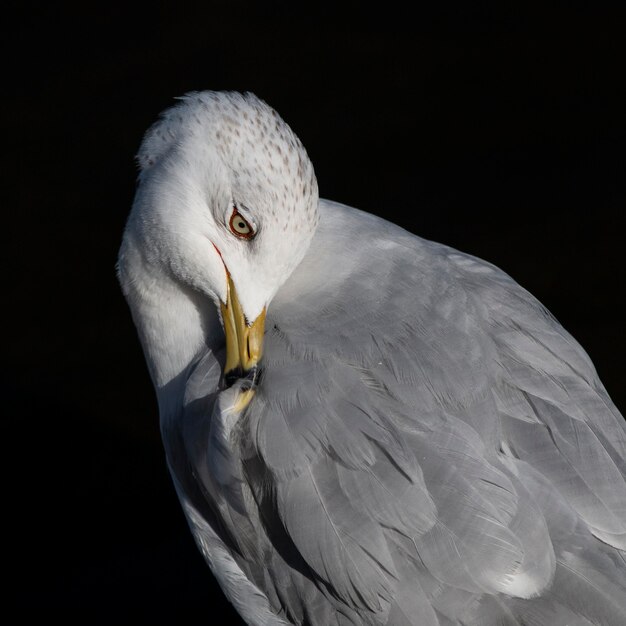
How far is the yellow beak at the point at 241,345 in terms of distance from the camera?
2.99m

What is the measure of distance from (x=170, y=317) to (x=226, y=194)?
0.52 meters

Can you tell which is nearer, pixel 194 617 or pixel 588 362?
pixel 588 362

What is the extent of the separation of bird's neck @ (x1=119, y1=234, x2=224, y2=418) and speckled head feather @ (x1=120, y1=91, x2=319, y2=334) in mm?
123

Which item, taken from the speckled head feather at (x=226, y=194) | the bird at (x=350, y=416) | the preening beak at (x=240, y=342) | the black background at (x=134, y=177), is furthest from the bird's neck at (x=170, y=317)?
the black background at (x=134, y=177)

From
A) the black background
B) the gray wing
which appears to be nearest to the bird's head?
the gray wing

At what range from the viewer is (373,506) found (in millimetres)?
2840

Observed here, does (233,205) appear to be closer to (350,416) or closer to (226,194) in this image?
(226,194)

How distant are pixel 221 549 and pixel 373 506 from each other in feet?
1.94

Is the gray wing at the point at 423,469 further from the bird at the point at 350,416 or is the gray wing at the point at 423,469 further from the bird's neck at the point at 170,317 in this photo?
the bird's neck at the point at 170,317

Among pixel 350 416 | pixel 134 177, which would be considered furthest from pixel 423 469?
pixel 134 177

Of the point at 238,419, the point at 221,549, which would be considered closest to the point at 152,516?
the point at 221,549

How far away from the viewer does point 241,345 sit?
3021 mm

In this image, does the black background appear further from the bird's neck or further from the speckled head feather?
the speckled head feather

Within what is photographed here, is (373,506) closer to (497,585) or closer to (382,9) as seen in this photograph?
(497,585)
